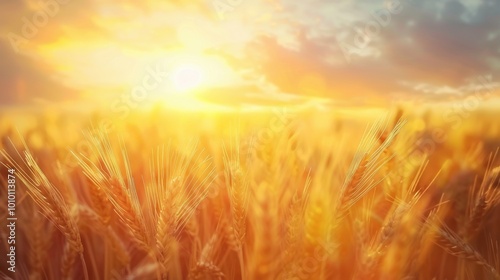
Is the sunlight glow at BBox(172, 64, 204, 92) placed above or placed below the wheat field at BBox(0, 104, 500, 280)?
above

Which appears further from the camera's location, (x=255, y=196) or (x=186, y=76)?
(x=186, y=76)

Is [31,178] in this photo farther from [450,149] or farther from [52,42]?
[450,149]

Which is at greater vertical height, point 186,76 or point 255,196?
point 186,76

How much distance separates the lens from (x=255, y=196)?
131cm

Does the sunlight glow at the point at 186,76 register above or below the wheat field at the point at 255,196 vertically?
above

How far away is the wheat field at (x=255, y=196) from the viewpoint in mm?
1291

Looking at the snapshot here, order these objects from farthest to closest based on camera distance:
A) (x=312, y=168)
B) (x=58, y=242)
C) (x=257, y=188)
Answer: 1. (x=58, y=242)
2. (x=312, y=168)
3. (x=257, y=188)

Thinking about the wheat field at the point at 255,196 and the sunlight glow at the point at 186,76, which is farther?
the sunlight glow at the point at 186,76

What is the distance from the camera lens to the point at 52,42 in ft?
5.48

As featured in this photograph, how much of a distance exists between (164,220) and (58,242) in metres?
0.57

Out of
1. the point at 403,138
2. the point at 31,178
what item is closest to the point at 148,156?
the point at 31,178

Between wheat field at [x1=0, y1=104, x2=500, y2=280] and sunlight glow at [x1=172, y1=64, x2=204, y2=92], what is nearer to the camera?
wheat field at [x1=0, y1=104, x2=500, y2=280]

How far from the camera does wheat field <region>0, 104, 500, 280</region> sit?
129cm

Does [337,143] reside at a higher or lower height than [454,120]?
lower
